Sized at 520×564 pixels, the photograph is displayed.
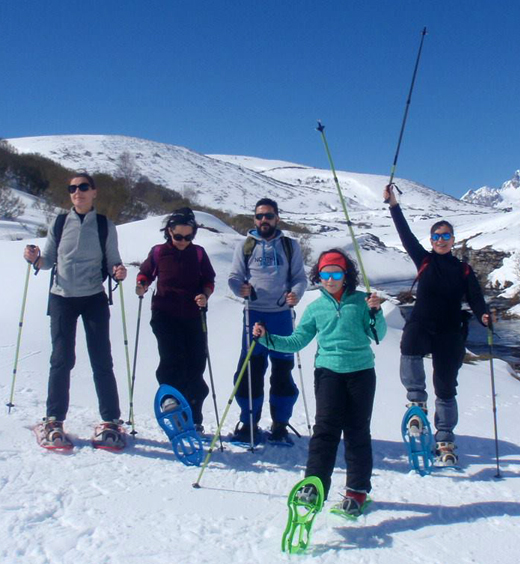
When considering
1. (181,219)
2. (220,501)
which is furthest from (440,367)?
(181,219)

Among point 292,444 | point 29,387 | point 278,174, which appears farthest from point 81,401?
point 278,174

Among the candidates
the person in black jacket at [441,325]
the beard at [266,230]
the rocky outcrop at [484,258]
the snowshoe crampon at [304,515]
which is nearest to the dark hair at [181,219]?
the beard at [266,230]

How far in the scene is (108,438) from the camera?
4449mm

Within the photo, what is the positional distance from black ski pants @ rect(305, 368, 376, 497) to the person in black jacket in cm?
109

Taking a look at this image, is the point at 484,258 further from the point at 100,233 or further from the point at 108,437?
the point at 108,437

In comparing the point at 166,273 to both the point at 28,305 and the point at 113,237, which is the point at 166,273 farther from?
the point at 28,305

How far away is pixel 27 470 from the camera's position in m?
Result: 3.88

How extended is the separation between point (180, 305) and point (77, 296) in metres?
0.84

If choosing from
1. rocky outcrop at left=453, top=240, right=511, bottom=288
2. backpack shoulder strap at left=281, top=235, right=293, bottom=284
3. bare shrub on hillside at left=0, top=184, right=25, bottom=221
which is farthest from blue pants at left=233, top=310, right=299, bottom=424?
rocky outcrop at left=453, top=240, right=511, bottom=288

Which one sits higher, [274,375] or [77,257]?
[77,257]

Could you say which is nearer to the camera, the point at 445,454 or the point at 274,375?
the point at 445,454

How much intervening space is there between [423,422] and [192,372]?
1.93 m

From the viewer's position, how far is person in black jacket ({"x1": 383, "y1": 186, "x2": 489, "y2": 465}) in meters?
4.58

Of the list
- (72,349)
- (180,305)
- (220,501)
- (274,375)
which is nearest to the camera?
(220,501)
